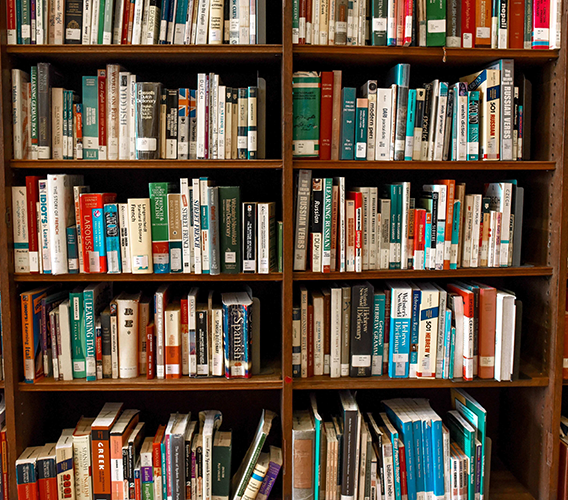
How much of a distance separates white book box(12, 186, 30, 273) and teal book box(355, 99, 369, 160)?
3.70ft

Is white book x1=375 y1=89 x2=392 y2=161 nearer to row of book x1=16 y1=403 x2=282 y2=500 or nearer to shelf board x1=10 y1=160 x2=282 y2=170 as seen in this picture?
shelf board x1=10 y1=160 x2=282 y2=170

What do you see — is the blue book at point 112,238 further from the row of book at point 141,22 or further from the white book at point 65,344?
the row of book at point 141,22

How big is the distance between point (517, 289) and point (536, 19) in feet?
3.24

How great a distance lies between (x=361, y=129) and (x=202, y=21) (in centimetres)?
64

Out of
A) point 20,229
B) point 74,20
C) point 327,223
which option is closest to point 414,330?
point 327,223

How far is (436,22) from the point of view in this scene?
1693 mm

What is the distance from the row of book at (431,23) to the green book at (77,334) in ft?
3.78

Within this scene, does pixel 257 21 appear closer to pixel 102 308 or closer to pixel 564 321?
pixel 102 308

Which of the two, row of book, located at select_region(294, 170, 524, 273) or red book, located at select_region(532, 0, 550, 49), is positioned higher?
red book, located at select_region(532, 0, 550, 49)

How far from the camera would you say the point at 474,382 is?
176 cm

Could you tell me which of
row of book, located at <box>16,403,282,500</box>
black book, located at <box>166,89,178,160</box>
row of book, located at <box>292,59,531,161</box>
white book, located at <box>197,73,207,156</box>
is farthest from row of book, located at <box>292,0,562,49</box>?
row of book, located at <box>16,403,282,500</box>

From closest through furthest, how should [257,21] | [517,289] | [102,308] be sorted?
[257,21]
[102,308]
[517,289]

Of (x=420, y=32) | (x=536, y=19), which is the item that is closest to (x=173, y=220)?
(x=420, y=32)

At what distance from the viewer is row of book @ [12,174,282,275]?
169 cm
